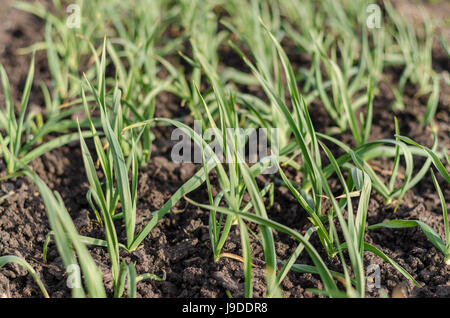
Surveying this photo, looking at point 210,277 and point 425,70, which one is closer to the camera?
point 210,277

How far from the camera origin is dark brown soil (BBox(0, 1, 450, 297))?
147cm

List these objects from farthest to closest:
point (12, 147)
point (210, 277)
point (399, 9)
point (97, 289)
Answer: point (399, 9) < point (12, 147) < point (210, 277) < point (97, 289)

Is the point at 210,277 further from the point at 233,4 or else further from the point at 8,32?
the point at 8,32

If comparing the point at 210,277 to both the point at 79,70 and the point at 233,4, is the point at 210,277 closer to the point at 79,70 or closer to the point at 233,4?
the point at 79,70

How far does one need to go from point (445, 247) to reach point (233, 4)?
2.03m

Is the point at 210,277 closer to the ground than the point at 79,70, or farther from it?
closer to the ground

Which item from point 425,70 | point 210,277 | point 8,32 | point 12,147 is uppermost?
point 8,32

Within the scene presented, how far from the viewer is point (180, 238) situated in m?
1.68

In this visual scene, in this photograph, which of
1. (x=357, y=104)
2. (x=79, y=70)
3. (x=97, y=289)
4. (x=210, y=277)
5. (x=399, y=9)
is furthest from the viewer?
(x=399, y=9)

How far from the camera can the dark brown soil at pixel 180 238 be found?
147 cm
